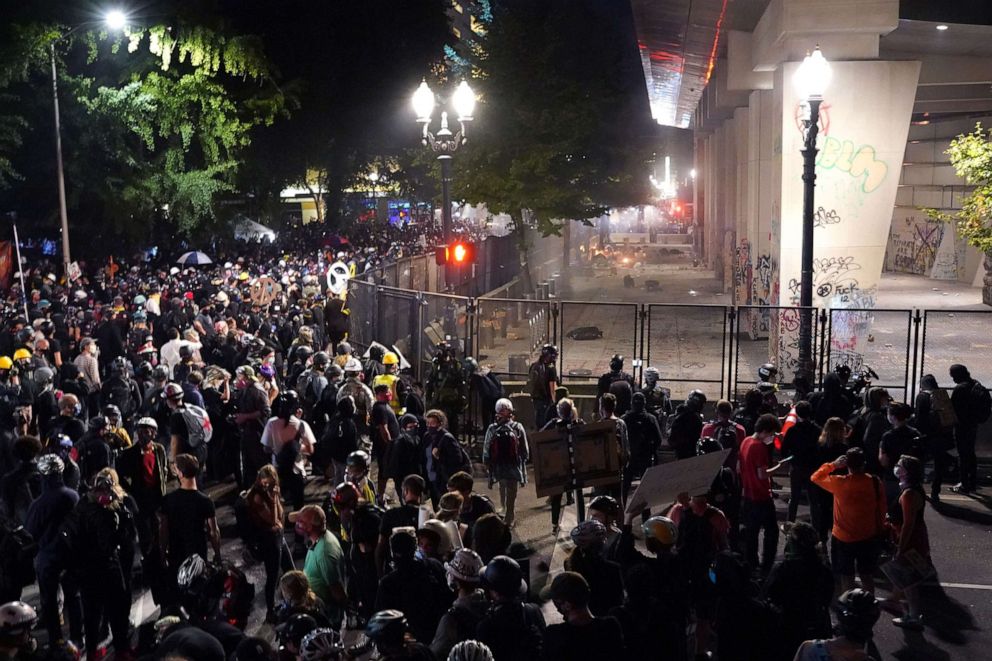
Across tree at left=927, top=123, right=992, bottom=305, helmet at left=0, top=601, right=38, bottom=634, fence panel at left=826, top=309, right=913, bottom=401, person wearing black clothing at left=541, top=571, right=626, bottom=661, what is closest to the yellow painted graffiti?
tree at left=927, top=123, right=992, bottom=305

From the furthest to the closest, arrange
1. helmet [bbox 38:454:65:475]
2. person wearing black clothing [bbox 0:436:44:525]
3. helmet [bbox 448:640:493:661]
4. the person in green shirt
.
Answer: person wearing black clothing [bbox 0:436:44:525] < helmet [bbox 38:454:65:475] < the person in green shirt < helmet [bbox 448:640:493:661]

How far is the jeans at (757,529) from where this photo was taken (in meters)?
9.41

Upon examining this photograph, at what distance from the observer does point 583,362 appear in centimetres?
2292

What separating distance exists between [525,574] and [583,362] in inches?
623

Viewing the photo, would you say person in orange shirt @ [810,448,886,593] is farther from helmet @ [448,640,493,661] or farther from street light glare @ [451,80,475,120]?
street light glare @ [451,80,475,120]

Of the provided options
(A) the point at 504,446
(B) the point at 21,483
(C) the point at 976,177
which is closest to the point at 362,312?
(A) the point at 504,446

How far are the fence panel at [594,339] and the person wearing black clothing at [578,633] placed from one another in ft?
39.4

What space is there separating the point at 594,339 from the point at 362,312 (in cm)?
816

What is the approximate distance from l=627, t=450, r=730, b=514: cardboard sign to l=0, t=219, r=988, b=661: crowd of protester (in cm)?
21

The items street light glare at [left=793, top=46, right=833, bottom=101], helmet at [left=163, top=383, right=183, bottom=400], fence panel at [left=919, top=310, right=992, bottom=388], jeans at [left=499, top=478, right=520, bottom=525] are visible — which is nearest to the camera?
helmet at [left=163, top=383, right=183, bottom=400]

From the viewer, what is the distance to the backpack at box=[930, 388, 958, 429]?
1202cm

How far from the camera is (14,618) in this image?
17.4 ft

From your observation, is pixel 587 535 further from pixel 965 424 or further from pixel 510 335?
pixel 510 335

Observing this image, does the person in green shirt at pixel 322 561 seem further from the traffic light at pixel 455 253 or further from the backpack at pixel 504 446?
the traffic light at pixel 455 253
